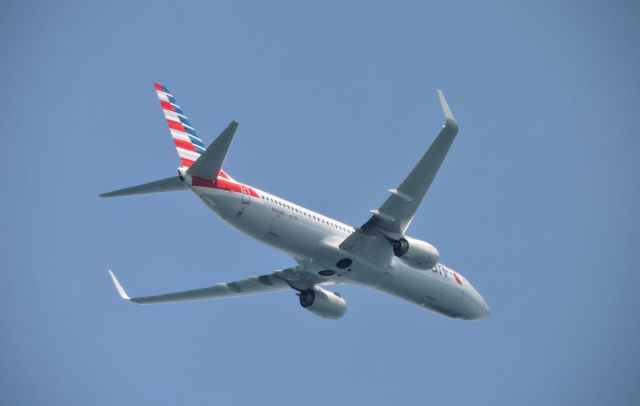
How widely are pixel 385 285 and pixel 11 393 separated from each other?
5228 cm

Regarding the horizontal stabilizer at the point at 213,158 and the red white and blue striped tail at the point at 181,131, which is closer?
the horizontal stabilizer at the point at 213,158

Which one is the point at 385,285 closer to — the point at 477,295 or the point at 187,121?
the point at 477,295

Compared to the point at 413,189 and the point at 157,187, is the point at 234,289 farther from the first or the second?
the point at 413,189

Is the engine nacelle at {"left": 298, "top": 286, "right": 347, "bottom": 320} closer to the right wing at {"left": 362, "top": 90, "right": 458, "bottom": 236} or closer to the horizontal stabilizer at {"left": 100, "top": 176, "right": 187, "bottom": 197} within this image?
the right wing at {"left": 362, "top": 90, "right": 458, "bottom": 236}

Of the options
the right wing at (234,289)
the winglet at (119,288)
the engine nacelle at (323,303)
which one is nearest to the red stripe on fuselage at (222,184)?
the right wing at (234,289)

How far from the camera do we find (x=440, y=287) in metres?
43.2

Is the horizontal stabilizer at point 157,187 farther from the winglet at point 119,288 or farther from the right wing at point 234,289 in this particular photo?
the winglet at point 119,288

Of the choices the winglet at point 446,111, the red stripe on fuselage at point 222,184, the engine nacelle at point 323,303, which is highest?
the winglet at point 446,111

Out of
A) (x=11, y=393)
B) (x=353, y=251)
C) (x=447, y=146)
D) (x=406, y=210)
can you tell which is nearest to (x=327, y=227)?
(x=353, y=251)

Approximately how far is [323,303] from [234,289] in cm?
495

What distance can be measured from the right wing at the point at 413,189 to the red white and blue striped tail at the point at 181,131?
824cm

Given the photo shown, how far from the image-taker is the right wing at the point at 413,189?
1324 inches

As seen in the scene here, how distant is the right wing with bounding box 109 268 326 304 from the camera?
4359 cm

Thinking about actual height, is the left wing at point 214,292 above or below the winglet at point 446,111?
below
